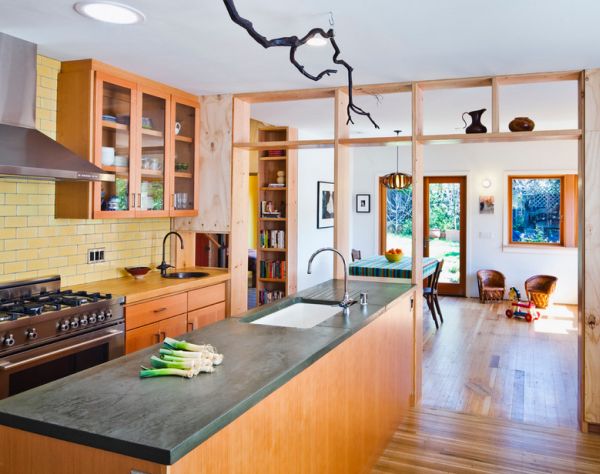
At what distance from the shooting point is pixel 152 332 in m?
3.79

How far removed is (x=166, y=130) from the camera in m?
4.39

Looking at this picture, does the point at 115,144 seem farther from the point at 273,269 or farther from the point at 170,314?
the point at 273,269

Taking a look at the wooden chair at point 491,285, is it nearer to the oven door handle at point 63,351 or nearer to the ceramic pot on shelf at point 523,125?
the ceramic pot on shelf at point 523,125

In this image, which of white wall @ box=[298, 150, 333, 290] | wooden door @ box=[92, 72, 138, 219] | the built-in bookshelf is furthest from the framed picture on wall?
wooden door @ box=[92, 72, 138, 219]

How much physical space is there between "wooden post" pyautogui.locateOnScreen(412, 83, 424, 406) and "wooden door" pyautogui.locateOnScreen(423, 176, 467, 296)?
5493 millimetres

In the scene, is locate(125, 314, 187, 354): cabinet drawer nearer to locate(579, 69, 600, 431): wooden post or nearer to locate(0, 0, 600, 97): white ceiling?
locate(0, 0, 600, 97): white ceiling

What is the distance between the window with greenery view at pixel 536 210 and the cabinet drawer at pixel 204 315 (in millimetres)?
6228

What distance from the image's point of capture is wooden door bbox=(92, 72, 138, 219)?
12.3ft

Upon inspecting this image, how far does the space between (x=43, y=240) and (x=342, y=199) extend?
2.23 metres

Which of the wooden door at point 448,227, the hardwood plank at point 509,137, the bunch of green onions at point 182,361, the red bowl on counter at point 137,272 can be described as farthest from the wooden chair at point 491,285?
the bunch of green onions at point 182,361

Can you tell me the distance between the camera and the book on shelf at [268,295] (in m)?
6.88

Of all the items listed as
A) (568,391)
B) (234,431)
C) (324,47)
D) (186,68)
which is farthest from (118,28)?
(568,391)

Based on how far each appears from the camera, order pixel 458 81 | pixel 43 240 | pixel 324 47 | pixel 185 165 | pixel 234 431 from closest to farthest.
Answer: pixel 234 431 → pixel 324 47 → pixel 43 240 → pixel 458 81 → pixel 185 165

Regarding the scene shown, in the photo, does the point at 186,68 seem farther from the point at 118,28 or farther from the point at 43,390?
the point at 43,390
